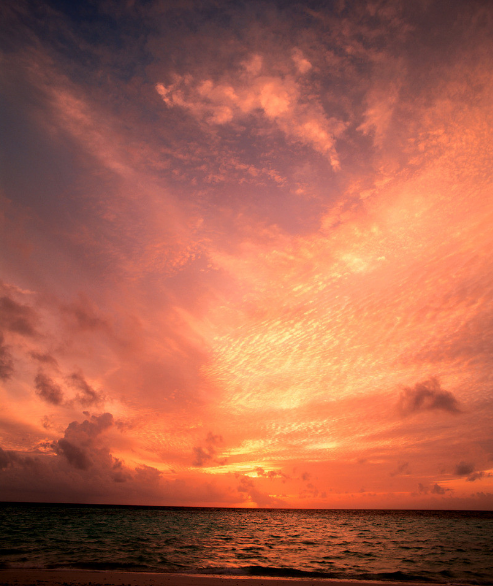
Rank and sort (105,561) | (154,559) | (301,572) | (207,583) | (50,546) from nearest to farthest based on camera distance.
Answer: (207,583) < (301,572) < (105,561) < (154,559) < (50,546)

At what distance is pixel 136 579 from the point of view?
22.6 meters

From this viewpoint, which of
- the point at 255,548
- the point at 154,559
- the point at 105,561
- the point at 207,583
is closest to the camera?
the point at 207,583

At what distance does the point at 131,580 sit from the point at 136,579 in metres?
0.46

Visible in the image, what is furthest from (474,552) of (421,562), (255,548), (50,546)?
(50,546)

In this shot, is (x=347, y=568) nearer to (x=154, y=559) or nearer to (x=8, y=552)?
(x=154, y=559)

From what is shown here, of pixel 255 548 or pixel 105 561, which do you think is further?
pixel 255 548

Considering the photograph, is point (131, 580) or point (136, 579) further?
point (136, 579)

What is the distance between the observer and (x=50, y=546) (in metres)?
35.2

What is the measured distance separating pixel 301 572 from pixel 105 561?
1693cm

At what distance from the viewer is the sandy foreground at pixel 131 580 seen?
21.0 m

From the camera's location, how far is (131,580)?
73.0ft

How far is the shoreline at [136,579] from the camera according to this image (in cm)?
2105

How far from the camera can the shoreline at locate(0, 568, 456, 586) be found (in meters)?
21.0

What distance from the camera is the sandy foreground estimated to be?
21.0m
